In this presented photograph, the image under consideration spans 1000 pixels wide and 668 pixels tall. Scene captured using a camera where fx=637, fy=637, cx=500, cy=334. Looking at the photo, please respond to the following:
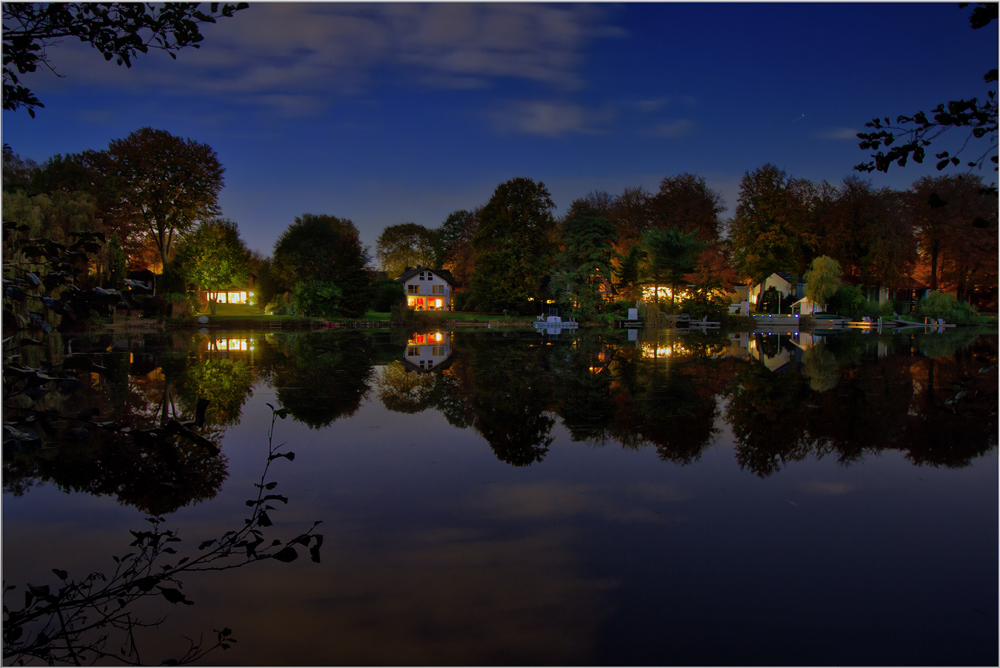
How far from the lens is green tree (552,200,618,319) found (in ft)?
139

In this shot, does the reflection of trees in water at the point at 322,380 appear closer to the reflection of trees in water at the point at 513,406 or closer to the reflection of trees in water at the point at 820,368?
the reflection of trees in water at the point at 513,406

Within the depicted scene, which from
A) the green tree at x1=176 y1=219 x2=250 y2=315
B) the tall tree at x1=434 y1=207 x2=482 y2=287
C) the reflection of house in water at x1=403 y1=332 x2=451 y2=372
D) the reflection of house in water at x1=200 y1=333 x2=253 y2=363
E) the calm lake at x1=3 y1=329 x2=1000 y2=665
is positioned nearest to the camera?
the calm lake at x1=3 y1=329 x2=1000 y2=665

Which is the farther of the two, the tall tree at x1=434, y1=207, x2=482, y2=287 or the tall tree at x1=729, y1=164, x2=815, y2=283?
the tall tree at x1=434, y1=207, x2=482, y2=287

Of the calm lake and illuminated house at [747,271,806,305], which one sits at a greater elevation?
illuminated house at [747,271,806,305]

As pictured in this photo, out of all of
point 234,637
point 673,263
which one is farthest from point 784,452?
point 673,263

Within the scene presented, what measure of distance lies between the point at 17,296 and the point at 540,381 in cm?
1189

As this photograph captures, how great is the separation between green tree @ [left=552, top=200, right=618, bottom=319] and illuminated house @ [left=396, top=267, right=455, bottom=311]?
3387cm

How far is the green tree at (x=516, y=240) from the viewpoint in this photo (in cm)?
4844

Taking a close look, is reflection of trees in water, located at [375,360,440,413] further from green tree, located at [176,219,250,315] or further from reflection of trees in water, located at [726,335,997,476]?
green tree, located at [176,219,250,315]

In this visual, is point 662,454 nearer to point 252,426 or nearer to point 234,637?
point 234,637

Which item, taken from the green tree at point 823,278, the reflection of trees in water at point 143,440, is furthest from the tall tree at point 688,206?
the reflection of trees in water at point 143,440

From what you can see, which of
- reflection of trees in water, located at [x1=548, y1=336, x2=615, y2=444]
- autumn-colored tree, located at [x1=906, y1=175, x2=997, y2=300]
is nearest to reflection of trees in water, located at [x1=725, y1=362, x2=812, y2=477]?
reflection of trees in water, located at [x1=548, y1=336, x2=615, y2=444]

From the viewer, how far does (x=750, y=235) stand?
203 ft

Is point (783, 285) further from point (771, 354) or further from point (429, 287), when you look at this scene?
point (771, 354)
